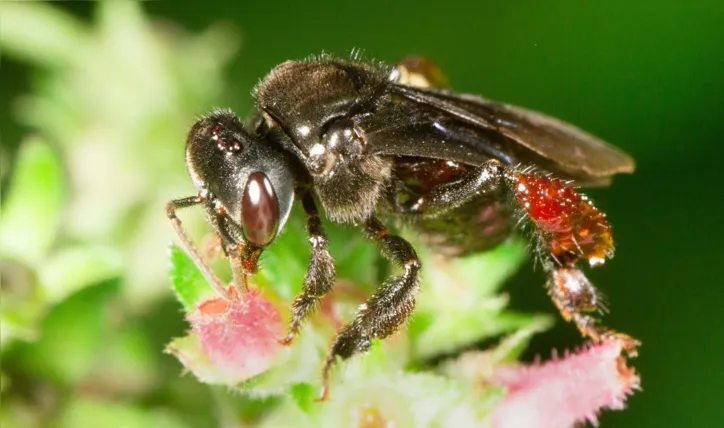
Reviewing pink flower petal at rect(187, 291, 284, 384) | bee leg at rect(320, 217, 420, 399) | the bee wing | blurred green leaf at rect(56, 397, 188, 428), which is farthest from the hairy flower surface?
blurred green leaf at rect(56, 397, 188, 428)

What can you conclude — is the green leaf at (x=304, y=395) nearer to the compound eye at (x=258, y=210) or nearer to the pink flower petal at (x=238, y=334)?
the pink flower petal at (x=238, y=334)

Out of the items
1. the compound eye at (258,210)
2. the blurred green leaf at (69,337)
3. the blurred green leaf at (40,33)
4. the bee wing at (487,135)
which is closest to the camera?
the compound eye at (258,210)

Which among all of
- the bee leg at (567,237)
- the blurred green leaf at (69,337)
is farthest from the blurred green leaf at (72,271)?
the bee leg at (567,237)

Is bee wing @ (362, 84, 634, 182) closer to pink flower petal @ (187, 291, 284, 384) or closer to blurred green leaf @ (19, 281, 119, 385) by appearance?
pink flower petal @ (187, 291, 284, 384)

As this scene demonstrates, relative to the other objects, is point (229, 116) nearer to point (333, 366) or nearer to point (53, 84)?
point (333, 366)

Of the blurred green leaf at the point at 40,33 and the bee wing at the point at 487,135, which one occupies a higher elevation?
the blurred green leaf at the point at 40,33

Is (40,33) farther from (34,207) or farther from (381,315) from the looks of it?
(381,315)

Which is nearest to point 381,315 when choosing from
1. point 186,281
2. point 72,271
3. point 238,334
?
point 238,334
